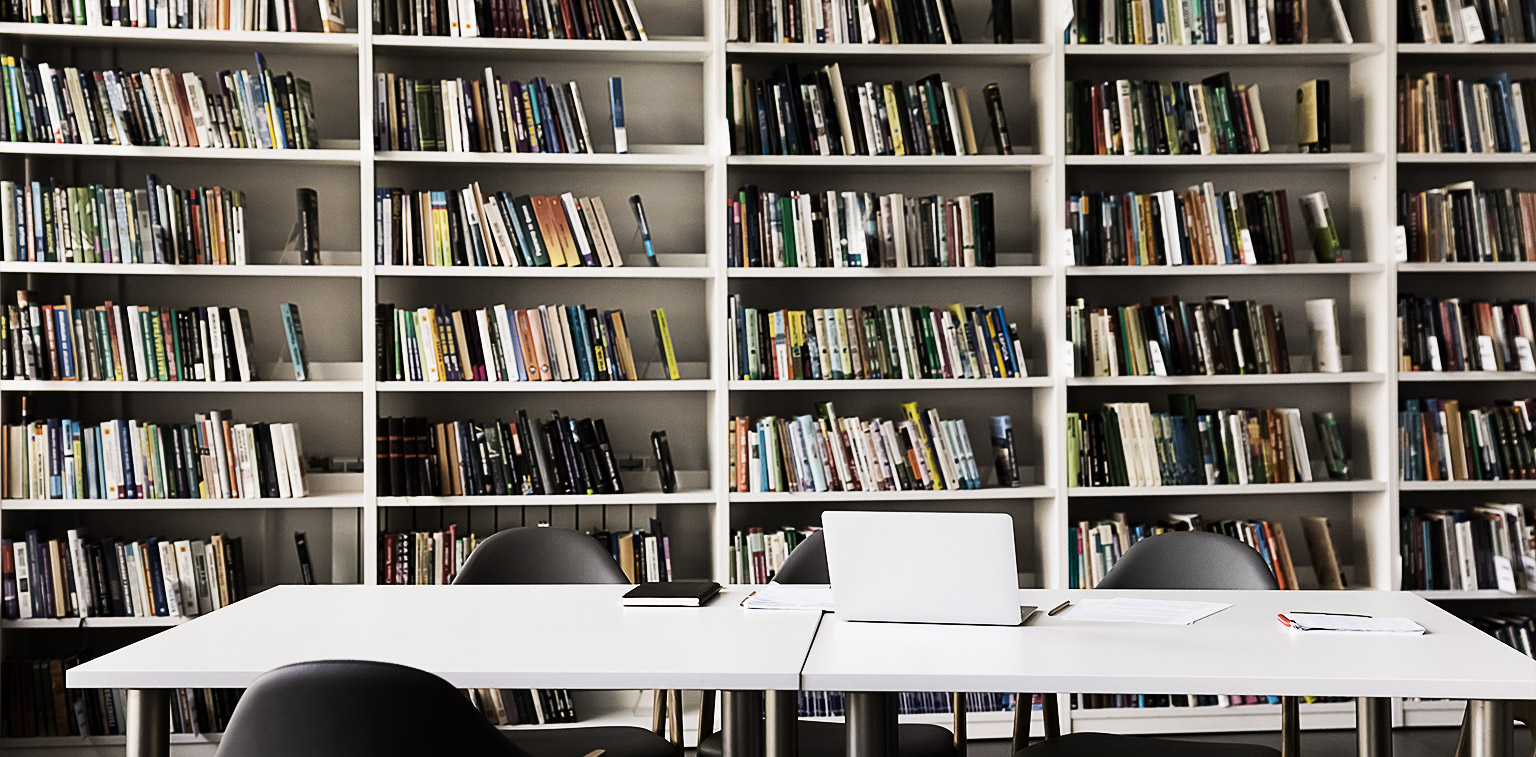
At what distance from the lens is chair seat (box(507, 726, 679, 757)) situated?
2449 millimetres

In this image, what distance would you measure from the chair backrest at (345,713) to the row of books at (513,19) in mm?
2609

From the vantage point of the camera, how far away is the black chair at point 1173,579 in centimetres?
245

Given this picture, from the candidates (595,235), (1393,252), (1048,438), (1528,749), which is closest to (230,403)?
(595,235)

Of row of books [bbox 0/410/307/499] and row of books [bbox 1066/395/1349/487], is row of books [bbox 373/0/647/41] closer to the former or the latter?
row of books [bbox 0/410/307/499]

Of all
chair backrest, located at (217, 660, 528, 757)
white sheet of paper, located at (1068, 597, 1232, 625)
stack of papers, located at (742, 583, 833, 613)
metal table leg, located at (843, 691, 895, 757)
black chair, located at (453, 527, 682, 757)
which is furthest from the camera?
black chair, located at (453, 527, 682, 757)

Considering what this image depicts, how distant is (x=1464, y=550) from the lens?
13.0 ft

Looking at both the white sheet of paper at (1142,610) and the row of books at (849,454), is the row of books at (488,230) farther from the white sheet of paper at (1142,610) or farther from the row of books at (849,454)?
the white sheet of paper at (1142,610)

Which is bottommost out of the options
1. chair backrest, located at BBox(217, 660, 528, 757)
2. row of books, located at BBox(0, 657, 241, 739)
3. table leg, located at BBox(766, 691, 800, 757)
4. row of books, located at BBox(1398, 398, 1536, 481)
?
row of books, located at BBox(0, 657, 241, 739)

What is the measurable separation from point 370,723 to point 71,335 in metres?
2.65

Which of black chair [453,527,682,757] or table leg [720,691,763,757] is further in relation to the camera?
black chair [453,527,682,757]

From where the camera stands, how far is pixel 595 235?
12.3 feet

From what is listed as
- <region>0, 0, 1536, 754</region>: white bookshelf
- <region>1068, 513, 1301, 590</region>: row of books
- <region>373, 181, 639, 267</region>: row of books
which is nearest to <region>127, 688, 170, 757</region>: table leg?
<region>0, 0, 1536, 754</region>: white bookshelf

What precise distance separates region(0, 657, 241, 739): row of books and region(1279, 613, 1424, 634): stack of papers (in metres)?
2.83

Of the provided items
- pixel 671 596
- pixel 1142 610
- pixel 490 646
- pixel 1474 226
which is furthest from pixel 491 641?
pixel 1474 226
